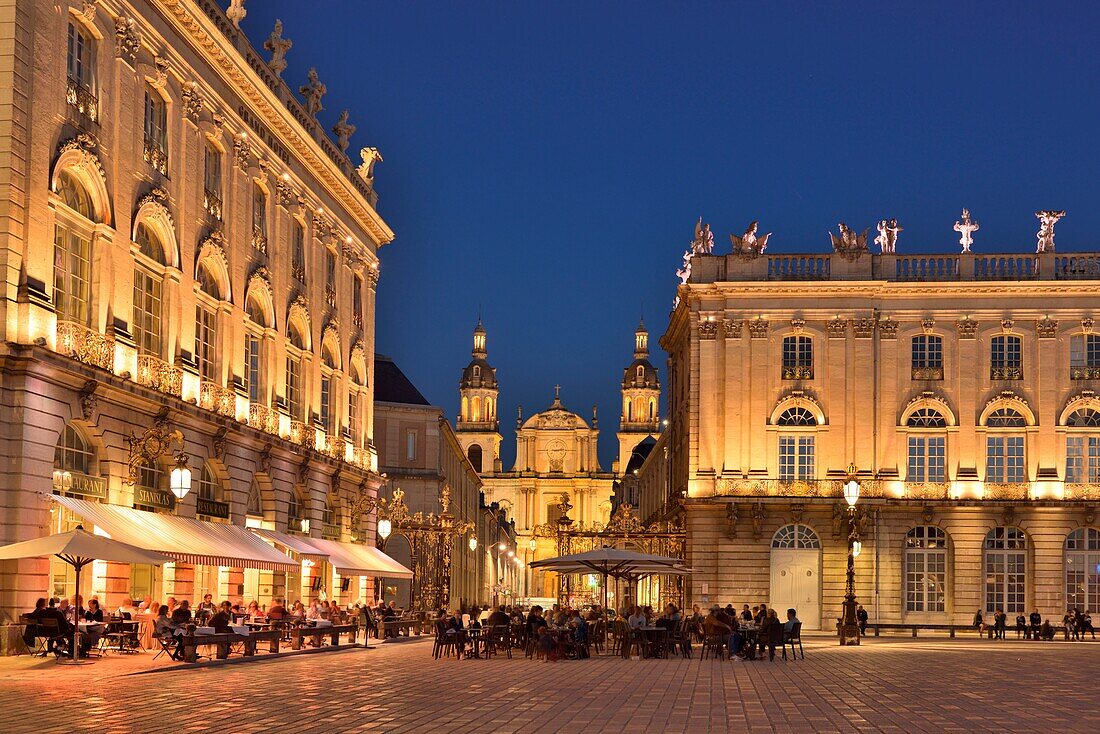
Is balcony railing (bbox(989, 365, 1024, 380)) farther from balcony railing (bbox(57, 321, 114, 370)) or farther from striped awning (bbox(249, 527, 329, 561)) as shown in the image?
balcony railing (bbox(57, 321, 114, 370))

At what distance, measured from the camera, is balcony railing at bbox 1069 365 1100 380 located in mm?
68812

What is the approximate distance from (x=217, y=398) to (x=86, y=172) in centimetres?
964

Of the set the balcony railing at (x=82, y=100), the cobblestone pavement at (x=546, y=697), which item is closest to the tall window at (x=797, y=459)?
the cobblestone pavement at (x=546, y=697)

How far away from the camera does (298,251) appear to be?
5394 cm

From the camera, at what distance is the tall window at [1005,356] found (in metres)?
69.4

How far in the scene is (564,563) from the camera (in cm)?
4431

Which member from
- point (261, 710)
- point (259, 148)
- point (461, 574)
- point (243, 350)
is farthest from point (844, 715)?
point (461, 574)

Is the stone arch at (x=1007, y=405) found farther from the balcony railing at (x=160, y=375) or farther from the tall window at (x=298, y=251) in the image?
the balcony railing at (x=160, y=375)

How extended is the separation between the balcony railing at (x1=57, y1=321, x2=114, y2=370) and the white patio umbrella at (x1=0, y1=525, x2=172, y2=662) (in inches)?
167

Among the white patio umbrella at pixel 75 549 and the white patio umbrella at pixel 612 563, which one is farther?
the white patio umbrella at pixel 612 563

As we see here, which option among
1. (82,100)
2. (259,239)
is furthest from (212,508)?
(82,100)

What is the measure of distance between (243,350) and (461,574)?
50.9 m

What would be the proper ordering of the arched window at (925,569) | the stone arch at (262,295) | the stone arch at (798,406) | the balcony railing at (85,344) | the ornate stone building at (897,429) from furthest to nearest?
1. the stone arch at (798,406)
2. the arched window at (925,569)
3. the ornate stone building at (897,429)
4. the stone arch at (262,295)
5. the balcony railing at (85,344)

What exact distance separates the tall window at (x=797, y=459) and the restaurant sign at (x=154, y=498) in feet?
113
